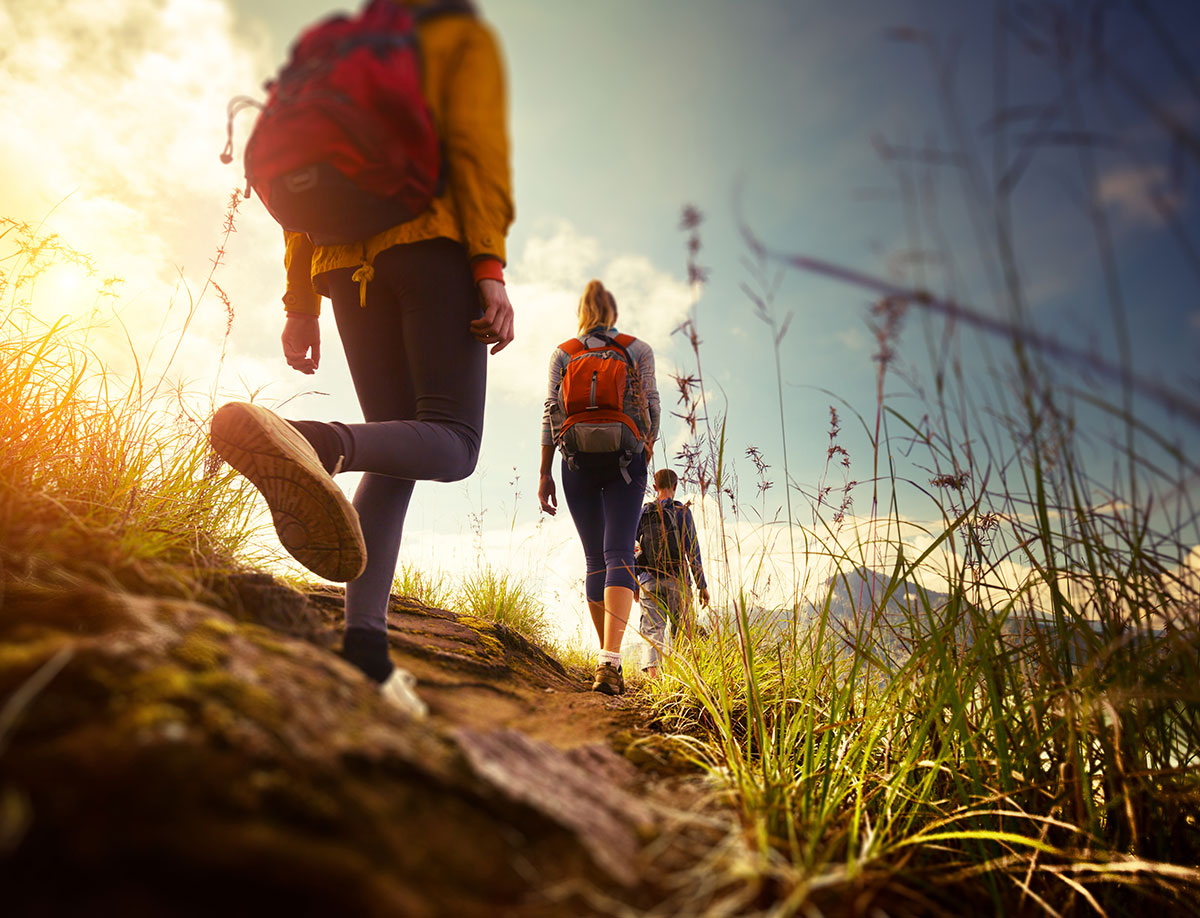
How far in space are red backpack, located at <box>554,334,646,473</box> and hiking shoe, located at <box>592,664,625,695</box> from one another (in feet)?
2.99

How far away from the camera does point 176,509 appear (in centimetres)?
178

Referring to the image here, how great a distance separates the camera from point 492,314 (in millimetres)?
1479

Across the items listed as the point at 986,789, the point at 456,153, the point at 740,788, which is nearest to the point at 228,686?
the point at 740,788

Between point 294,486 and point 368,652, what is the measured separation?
0.39m

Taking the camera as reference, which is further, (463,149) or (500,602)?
(500,602)

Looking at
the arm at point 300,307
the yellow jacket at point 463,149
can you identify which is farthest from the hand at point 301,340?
the yellow jacket at point 463,149

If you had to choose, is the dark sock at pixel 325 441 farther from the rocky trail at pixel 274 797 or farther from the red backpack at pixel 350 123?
the red backpack at pixel 350 123

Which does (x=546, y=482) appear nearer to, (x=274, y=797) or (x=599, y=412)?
(x=599, y=412)

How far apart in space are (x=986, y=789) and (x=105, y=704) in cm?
164

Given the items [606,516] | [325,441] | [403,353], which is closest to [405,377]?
[403,353]

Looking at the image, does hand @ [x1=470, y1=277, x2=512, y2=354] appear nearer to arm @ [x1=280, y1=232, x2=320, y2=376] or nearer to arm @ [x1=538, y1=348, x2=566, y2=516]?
arm @ [x1=280, y1=232, x2=320, y2=376]

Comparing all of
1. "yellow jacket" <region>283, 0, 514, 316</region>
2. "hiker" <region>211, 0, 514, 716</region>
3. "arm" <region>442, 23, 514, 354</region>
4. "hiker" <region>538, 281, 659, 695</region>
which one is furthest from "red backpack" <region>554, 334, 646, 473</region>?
"yellow jacket" <region>283, 0, 514, 316</region>

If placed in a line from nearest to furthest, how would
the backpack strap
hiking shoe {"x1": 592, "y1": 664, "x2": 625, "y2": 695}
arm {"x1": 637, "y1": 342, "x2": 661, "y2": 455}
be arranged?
the backpack strap < hiking shoe {"x1": 592, "y1": 664, "x2": 625, "y2": 695} < arm {"x1": 637, "y1": 342, "x2": 661, "y2": 455}

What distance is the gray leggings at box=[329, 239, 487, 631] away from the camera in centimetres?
134
